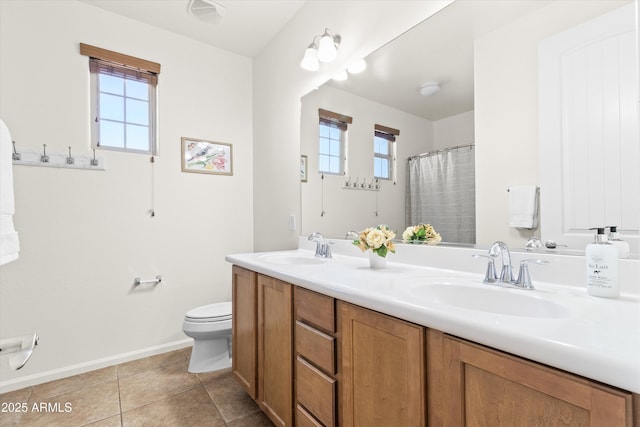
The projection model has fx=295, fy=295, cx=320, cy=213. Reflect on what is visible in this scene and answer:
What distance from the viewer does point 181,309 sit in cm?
250

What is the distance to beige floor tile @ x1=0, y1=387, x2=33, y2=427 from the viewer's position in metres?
1.59

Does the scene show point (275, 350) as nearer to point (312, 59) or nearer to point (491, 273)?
point (491, 273)

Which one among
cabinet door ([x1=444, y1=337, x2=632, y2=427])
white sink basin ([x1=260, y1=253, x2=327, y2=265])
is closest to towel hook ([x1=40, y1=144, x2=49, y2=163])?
white sink basin ([x1=260, y1=253, x2=327, y2=265])

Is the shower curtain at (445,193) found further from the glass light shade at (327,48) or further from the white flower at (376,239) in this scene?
the glass light shade at (327,48)

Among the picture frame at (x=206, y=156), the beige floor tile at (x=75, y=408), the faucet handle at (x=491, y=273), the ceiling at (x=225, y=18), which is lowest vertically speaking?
the beige floor tile at (x=75, y=408)

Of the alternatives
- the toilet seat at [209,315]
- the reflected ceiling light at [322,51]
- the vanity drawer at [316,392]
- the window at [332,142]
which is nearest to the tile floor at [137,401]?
the toilet seat at [209,315]

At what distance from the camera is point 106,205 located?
2.20 metres

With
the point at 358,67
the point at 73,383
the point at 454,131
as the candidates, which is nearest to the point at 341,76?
the point at 358,67

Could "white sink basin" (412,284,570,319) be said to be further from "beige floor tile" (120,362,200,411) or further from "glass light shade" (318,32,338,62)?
"beige floor tile" (120,362,200,411)

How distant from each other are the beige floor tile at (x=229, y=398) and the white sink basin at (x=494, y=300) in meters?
1.31

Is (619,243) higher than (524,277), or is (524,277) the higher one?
(619,243)

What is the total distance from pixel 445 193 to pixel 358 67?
3.15 feet

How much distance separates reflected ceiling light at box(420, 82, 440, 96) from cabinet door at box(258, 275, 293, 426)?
1127 millimetres

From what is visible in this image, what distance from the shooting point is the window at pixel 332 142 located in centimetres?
191
